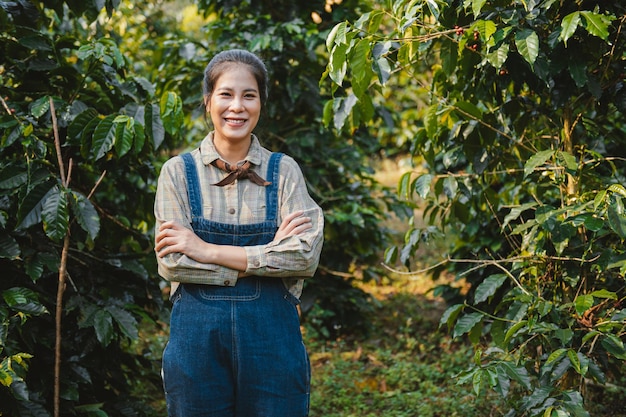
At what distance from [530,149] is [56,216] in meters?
1.69

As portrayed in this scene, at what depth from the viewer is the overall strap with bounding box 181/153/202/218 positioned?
71.7 inches

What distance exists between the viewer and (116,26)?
6.16 metres

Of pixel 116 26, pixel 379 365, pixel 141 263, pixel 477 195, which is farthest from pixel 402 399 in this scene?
pixel 116 26

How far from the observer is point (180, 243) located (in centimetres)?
174

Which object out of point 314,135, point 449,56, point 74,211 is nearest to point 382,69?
point 449,56

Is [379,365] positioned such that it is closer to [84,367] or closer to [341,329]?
[341,329]

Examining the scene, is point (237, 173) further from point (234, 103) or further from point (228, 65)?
point (228, 65)

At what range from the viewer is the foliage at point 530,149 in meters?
2.10

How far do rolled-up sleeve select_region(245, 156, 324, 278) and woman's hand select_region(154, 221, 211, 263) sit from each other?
12 cm

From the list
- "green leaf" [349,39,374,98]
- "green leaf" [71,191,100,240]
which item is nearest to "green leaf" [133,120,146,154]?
"green leaf" [71,191,100,240]

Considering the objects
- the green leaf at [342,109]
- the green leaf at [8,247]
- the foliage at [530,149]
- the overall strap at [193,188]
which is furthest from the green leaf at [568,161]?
the green leaf at [8,247]

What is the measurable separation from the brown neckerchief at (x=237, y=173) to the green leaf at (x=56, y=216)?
666 millimetres

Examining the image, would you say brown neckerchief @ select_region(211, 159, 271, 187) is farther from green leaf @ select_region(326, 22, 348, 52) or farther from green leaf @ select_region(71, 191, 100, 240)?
green leaf @ select_region(71, 191, 100, 240)

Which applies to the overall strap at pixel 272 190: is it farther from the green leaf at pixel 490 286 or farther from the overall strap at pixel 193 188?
the green leaf at pixel 490 286
